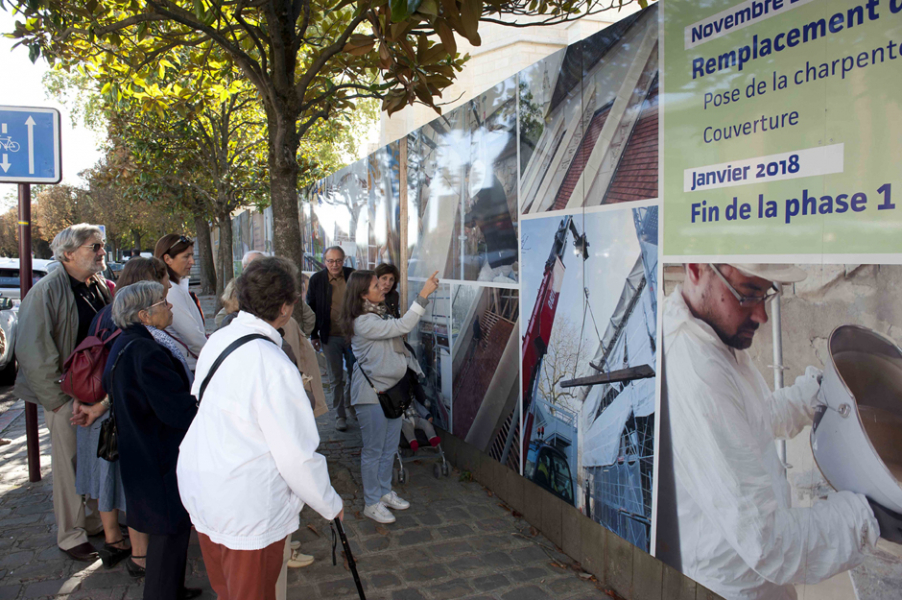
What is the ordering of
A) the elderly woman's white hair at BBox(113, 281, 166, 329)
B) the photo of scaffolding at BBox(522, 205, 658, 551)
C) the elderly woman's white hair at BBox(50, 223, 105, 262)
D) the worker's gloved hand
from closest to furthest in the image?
the worker's gloved hand, the elderly woman's white hair at BBox(113, 281, 166, 329), the photo of scaffolding at BBox(522, 205, 658, 551), the elderly woman's white hair at BBox(50, 223, 105, 262)

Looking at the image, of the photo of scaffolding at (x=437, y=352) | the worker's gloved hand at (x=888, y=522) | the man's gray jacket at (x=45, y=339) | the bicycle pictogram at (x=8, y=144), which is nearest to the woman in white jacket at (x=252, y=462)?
the worker's gloved hand at (x=888, y=522)

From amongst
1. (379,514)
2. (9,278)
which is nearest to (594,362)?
(379,514)

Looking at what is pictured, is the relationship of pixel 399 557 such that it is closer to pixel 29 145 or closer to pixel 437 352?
pixel 437 352

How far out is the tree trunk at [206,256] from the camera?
90.5 feet

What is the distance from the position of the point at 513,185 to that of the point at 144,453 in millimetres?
2981

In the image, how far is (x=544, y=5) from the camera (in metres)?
5.66

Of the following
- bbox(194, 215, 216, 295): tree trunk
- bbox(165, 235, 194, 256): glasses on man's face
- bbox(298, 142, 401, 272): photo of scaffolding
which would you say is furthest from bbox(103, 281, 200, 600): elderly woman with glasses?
bbox(194, 215, 216, 295): tree trunk

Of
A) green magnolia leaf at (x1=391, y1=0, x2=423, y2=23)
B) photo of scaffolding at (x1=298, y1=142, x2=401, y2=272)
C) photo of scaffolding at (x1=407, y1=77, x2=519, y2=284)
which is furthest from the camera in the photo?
photo of scaffolding at (x1=298, y1=142, x2=401, y2=272)

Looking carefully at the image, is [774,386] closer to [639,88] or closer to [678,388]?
[678,388]

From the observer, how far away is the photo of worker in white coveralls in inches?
96.0

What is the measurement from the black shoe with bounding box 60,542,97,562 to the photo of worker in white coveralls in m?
3.62

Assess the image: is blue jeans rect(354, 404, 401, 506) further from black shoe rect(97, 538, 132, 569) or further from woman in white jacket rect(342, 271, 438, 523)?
black shoe rect(97, 538, 132, 569)

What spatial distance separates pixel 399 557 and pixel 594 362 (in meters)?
1.88

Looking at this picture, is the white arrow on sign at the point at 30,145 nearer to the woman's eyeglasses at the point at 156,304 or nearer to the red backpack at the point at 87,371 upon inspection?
the red backpack at the point at 87,371
